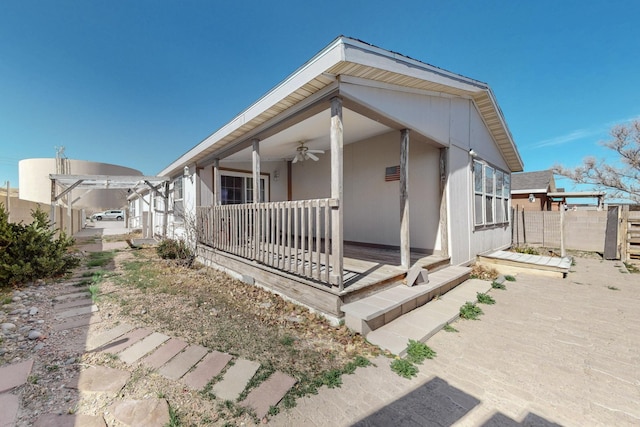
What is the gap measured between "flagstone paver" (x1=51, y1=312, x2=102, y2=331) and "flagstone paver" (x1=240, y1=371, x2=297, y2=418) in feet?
8.24

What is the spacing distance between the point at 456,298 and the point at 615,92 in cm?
1704

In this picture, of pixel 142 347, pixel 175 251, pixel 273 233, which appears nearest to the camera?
pixel 142 347

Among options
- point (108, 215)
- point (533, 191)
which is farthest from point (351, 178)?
point (108, 215)

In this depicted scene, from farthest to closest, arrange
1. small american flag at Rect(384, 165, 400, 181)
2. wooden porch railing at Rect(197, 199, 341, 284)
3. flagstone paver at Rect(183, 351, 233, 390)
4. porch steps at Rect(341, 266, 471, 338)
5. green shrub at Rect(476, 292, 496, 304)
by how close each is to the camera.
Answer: small american flag at Rect(384, 165, 400, 181) → green shrub at Rect(476, 292, 496, 304) → wooden porch railing at Rect(197, 199, 341, 284) → porch steps at Rect(341, 266, 471, 338) → flagstone paver at Rect(183, 351, 233, 390)

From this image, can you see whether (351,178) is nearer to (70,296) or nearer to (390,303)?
(390,303)

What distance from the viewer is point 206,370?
82.0 inches

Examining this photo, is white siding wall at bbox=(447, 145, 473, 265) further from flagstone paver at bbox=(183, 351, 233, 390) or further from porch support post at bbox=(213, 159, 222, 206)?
porch support post at bbox=(213, 159, 222, 206)

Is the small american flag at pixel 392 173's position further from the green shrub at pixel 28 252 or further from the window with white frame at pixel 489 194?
the green shrub at pixel 28 252

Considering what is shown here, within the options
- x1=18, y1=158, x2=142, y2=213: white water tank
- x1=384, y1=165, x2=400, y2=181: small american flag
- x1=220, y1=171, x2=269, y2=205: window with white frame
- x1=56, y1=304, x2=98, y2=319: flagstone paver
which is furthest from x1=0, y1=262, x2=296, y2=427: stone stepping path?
x1=18, y1=158, x2=142, y2=213: white water tank

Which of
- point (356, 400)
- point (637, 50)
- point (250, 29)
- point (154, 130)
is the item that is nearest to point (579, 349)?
point (356, 400)

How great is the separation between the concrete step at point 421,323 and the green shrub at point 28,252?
5860 mm

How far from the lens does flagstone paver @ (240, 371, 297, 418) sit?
172 cm

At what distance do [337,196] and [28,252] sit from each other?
5812 millimetres

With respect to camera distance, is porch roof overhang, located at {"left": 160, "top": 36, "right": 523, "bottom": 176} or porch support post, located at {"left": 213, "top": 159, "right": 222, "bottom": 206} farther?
porch support post, located at {"left": 213, "top": 159, "right": 222, "bottom": 206}
